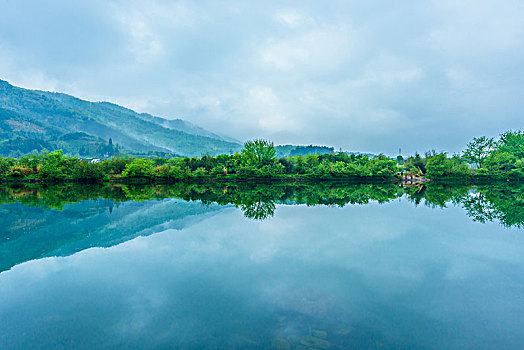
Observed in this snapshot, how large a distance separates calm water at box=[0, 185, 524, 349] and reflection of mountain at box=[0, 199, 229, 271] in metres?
0.10

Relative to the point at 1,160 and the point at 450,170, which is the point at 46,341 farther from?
the point at 450,170

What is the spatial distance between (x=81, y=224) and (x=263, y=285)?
980cm

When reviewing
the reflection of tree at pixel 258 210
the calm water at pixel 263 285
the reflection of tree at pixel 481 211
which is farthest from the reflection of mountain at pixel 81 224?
the reflection of tree at pixel 481 211

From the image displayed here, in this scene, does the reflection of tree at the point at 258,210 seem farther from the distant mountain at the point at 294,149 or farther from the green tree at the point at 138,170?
the distant mountain at the point at 294,149

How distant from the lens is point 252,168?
112ft

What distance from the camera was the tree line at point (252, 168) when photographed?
32156 millimetres

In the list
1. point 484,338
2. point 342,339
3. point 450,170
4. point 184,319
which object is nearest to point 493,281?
point 484,338

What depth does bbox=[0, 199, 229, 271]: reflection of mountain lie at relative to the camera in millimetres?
8461

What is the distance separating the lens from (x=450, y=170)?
35.7 m

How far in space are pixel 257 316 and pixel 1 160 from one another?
41505 mm

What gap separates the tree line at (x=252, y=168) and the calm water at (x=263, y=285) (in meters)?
22.4

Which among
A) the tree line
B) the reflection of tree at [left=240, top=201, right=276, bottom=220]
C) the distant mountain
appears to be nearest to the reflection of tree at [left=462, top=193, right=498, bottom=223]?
the reflection of tree at [left=240, top=201, right=276, bottom=220]

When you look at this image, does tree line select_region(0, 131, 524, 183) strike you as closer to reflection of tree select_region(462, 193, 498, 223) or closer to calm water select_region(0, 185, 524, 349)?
reflection of tree select_region(462, 193, 498, 223)

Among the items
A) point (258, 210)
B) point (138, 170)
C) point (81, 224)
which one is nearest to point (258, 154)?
point (138, 170)
